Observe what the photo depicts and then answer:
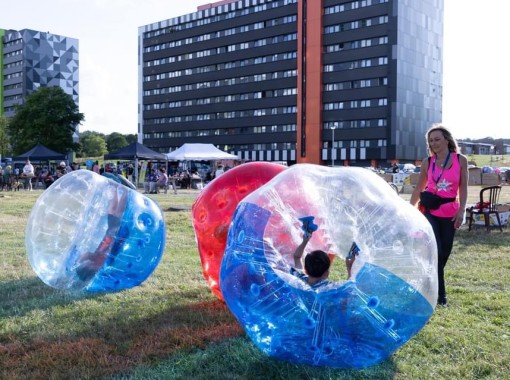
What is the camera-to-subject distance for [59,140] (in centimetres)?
6047

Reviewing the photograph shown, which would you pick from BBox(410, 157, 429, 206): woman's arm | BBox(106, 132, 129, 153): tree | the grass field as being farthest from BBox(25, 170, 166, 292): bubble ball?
BBox(106, 132, 129, 153): tree

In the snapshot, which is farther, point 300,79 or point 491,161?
point 491,161

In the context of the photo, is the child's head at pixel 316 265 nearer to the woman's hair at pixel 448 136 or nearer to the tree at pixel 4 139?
the woman's hair at pixel 448 136

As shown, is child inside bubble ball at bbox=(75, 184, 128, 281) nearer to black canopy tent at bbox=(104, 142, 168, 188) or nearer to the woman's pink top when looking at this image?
the woman's pink top

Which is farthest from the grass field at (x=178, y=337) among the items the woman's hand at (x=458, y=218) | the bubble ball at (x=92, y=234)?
the woman's hand at (x=458, y=218)

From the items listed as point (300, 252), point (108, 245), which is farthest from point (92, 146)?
point (300, 252)

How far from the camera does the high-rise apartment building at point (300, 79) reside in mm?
60688

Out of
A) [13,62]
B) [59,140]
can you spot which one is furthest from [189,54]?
[13,62]

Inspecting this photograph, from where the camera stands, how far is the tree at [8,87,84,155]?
60.7 metres

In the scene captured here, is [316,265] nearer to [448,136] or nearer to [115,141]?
[448,136]

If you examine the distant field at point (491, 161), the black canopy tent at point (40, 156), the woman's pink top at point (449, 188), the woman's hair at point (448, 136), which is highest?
the distant field at point (491, 161)

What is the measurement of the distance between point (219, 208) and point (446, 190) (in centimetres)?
229

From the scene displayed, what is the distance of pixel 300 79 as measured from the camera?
66125 mm

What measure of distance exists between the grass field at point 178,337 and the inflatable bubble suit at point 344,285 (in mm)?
309
